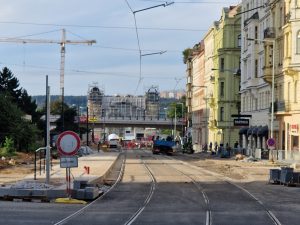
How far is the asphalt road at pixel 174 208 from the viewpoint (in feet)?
58.1

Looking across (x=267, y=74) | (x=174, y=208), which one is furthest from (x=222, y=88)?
(x=174, y=208)

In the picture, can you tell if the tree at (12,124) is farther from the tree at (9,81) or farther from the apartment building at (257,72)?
the tree at (9,81)

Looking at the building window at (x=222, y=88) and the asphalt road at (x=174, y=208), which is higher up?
the building window at (x=222, y=88)

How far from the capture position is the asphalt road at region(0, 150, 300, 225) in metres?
17.7

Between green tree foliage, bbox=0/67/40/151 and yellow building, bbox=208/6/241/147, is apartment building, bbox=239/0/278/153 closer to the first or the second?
yellow building, bbox=208/6/241/147

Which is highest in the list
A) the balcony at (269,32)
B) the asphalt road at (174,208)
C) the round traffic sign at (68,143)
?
the balcony at (269,32)

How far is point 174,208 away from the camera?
21.4m

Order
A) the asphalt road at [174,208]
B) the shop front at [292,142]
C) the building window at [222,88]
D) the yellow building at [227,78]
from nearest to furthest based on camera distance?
the asphalt road at [174,208]
the shop front at [292,142]
the yellow building at [227,78]
the building window at [222,88]

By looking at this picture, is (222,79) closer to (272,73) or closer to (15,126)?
(15,126)

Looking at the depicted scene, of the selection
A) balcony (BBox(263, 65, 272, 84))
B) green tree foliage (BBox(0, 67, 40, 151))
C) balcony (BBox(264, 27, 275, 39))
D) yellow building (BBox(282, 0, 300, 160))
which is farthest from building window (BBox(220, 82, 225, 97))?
yellow building (BBox(282, 0, 300, 160))

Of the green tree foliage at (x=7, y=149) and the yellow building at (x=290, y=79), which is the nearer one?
the yellow building at (x=290, y=79)

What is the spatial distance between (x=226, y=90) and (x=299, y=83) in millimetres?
47551

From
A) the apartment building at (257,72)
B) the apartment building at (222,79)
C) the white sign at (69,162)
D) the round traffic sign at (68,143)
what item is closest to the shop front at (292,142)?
the apartment building at (257,72)

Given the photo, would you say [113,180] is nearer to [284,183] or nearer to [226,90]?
[284,183]
